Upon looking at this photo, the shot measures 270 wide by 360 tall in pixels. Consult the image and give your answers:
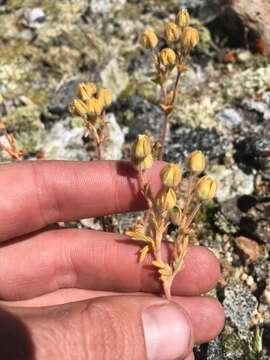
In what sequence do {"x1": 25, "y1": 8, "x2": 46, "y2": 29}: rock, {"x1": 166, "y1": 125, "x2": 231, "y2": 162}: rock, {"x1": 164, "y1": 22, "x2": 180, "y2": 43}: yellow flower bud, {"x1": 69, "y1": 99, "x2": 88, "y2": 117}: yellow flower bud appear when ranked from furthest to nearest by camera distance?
{"x1": 25, "y1": 8, "x2": 46, "y2": 29}: rock < {"x1": 166, "y1": 125, "x2": 231, "y2": 162}: rock < {"x1": 164, "y1": 22, "x2": 180, "y2": 43}: yellow flower bud < {"x1": 69, "y1": 99, "x2": 88, "y2": 117}: yellow flower bud

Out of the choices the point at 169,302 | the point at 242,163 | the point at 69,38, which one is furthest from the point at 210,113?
the point at 169,302

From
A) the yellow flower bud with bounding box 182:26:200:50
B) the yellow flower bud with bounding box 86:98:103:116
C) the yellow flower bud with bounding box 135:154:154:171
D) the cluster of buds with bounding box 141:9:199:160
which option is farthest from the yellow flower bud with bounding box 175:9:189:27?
the yellow flower bud with bounding box 135:154:154:171

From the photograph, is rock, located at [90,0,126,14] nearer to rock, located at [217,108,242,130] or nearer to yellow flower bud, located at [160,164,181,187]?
rock, located at [217,108,242,130]

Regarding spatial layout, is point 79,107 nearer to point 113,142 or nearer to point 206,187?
point 206,187

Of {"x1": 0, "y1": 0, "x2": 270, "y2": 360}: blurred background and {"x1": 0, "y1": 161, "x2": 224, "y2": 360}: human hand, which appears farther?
{"x1": 0, "y1": 0, "x2": 270, "y2": 360}: blurred background

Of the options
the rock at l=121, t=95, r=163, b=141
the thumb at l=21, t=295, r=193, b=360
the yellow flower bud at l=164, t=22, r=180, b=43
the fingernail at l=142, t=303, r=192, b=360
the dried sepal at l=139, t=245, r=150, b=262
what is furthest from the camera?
the rock at l=121, t=95, r=163, b=141

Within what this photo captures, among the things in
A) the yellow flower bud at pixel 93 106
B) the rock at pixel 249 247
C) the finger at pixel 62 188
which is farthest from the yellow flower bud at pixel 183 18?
the rock at pixel 249 247
